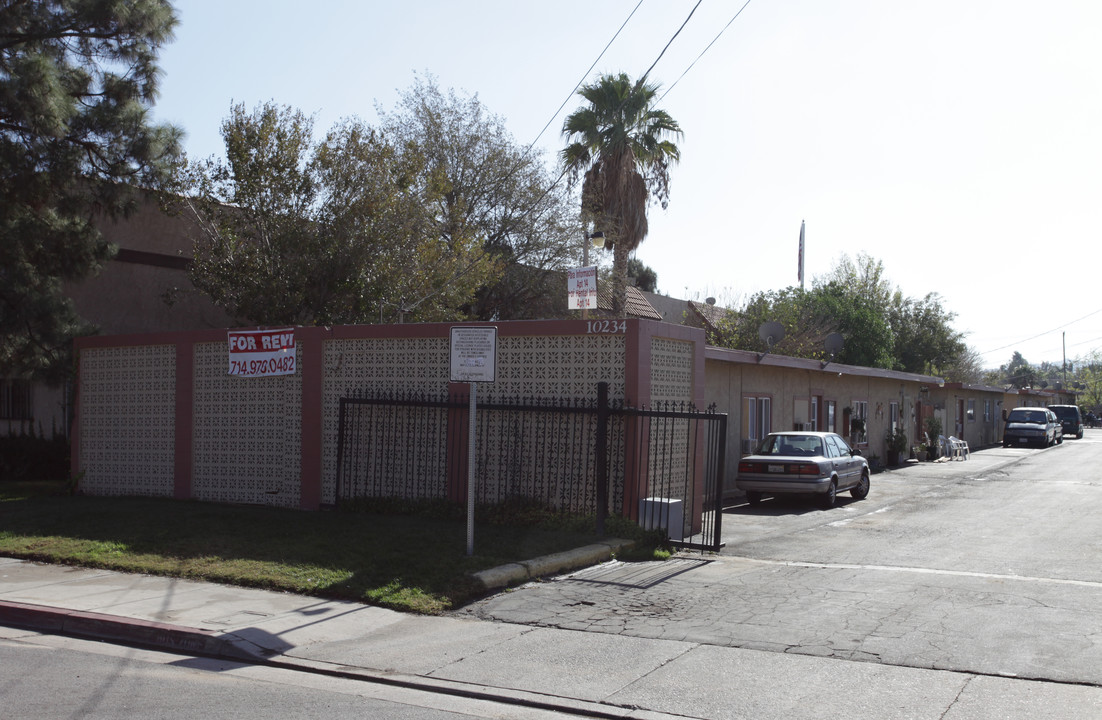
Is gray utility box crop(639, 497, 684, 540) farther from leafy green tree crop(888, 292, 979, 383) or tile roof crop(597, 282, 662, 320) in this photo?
leafy green tree crop(888, 292, 979, 383)

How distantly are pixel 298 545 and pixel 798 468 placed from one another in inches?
381

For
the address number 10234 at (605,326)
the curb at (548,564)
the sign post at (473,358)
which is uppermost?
the address number 10234 at (605,326)

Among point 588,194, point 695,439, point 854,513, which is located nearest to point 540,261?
point 588,194

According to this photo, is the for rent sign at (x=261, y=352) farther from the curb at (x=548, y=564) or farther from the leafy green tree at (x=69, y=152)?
the curb at (x=548, y=564)

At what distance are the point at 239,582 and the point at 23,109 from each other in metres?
9.64

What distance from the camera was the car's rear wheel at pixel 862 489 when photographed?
19078 mm

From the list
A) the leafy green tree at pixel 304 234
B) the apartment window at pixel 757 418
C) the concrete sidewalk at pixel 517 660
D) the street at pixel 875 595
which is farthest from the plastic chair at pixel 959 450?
the concrete sidewalk at pixel 517 660

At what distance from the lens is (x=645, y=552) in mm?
11133

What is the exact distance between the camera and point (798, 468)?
669 inches

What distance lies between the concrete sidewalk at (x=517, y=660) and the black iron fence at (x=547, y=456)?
4074 mm

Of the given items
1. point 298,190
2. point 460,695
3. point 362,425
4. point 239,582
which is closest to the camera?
point 460,695

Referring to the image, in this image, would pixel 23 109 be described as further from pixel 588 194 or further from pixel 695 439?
pixel 588 194

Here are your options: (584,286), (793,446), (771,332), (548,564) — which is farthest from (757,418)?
(548,564)

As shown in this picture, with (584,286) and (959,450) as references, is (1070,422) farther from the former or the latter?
(584,286)
